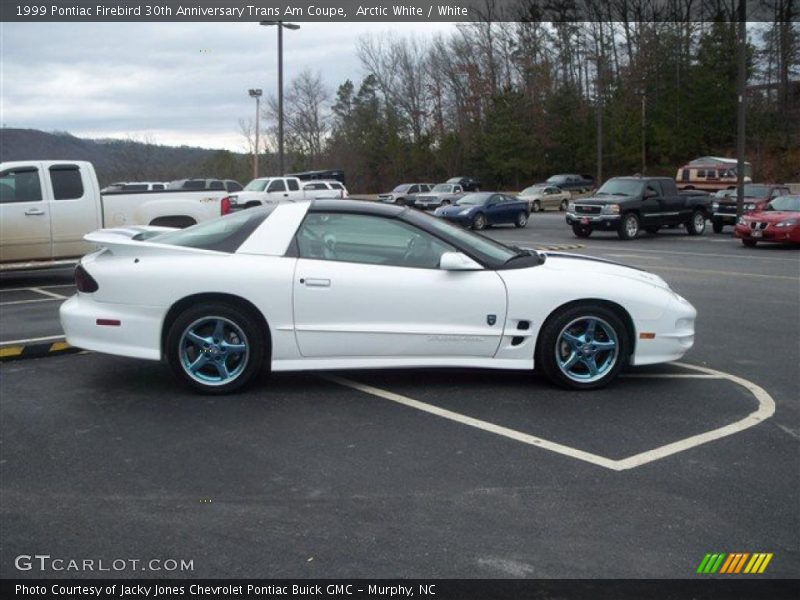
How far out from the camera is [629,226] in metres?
24.3

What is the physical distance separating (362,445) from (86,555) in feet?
5.99

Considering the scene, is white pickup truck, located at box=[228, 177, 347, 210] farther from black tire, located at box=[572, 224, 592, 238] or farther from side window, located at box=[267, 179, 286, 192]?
black tire, located at box=[572, 224, 592, 238]

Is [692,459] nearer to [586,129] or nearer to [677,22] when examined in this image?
[586,129]

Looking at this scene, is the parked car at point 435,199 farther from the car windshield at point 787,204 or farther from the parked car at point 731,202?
the car windshield at point 787,204

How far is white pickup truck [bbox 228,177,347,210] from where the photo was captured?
3285 centimetres

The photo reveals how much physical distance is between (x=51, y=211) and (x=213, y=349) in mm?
7899

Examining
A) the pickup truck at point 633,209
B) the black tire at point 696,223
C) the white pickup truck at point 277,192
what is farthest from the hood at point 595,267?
the white pickup truck at point 277,192

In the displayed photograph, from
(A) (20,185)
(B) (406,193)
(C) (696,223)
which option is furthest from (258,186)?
(A) (20,185)

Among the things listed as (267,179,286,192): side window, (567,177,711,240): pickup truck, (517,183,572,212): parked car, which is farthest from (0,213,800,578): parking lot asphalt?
(517,183,572,212): parked car

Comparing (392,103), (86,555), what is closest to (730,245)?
(86,555)

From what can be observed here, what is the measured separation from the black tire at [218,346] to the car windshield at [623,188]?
20821 mm

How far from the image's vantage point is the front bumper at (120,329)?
19.4 feet

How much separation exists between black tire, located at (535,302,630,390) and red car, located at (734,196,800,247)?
17.1 metres

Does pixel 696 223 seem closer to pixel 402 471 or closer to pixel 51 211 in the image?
pixel 51 211
